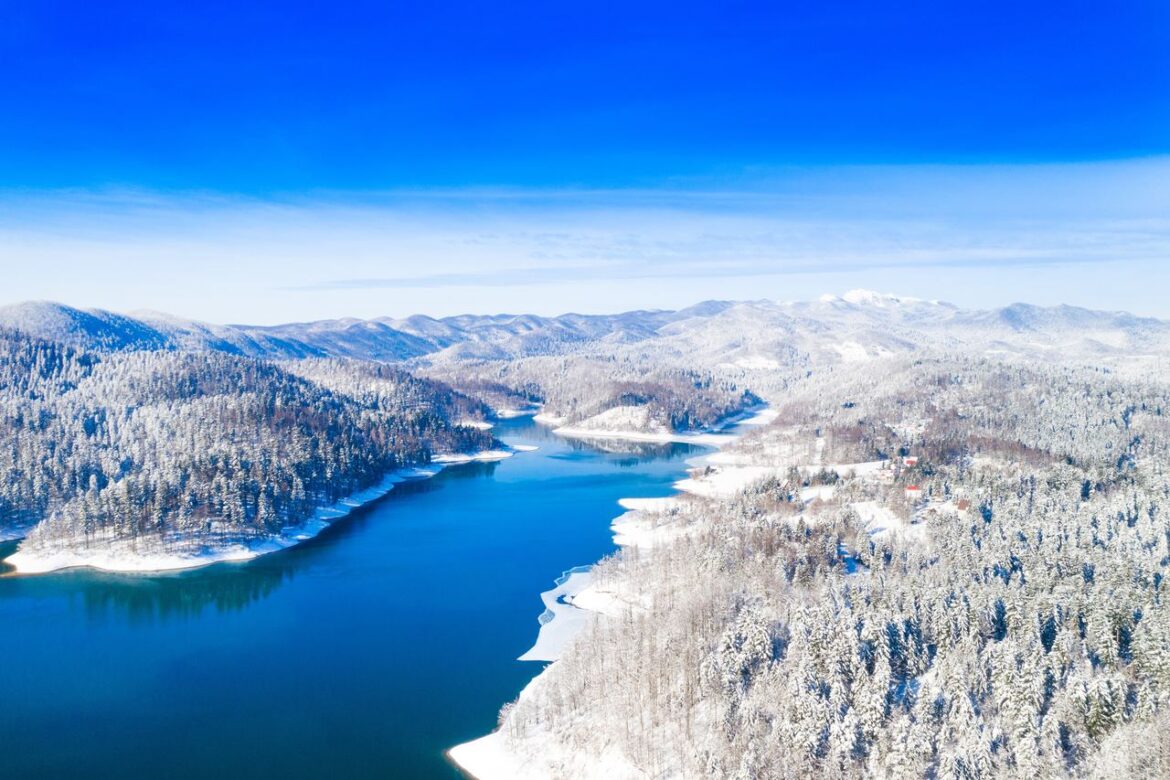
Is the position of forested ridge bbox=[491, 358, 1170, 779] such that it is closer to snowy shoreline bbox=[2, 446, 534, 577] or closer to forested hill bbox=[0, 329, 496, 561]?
snowy shoreline bbox=[2, 446, 534, 577]

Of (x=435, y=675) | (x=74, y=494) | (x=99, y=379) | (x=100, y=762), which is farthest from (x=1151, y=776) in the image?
(x=99, y=379)

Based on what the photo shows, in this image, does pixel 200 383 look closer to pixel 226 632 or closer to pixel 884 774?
pixel 226 632

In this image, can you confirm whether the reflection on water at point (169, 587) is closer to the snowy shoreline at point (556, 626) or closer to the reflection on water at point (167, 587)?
the reflection on water at point (167, 587)

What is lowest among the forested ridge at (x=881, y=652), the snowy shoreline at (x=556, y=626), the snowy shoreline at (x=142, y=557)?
the snowy shoreline at (x=556, y=626)

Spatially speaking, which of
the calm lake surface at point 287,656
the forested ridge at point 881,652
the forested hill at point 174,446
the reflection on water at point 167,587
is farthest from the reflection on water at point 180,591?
the forested ridge at point 881,652

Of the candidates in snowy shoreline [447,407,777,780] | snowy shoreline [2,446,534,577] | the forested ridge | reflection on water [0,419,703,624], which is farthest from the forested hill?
the forested ridge

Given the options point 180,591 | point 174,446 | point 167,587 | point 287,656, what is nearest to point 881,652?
point 287,656

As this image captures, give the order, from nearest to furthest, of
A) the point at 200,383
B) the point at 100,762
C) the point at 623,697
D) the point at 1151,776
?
the point at 1151,776, the point at 100,762, the point at 623,697, the point at 200,383
